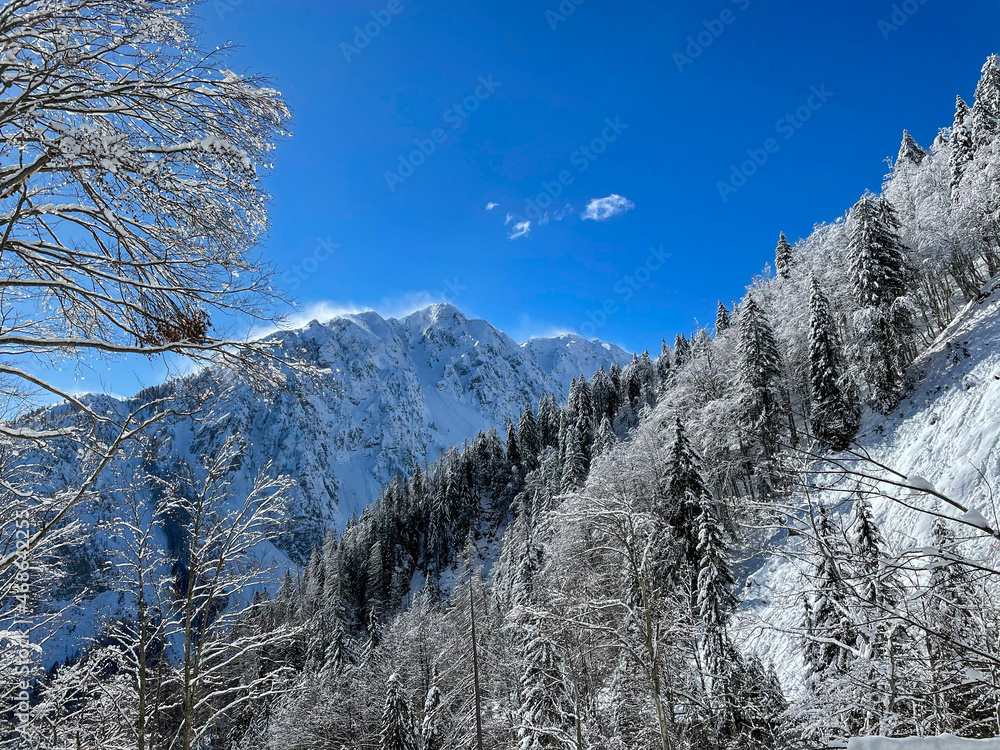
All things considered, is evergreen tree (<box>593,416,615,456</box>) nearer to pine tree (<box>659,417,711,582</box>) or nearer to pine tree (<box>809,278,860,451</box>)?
pine tree (<box>809,278,860,451</box>)

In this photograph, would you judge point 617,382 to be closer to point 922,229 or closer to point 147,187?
point 922,229

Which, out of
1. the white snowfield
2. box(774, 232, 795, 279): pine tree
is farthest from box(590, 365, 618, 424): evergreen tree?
the white snowfield

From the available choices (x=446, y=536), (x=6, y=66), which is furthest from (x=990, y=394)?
(x=446, y=536)

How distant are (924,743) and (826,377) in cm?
3218

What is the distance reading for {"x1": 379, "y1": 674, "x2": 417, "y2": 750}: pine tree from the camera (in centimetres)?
1716

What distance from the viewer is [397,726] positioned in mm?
17297

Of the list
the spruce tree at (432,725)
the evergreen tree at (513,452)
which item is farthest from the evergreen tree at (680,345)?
the spruce tree at (432,725)

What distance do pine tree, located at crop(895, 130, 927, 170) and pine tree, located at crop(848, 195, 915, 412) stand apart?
93.9 feet

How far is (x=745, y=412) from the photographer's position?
31312mm

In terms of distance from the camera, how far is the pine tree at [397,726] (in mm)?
17156

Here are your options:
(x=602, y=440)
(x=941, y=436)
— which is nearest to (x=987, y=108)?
(x=941, y=436)

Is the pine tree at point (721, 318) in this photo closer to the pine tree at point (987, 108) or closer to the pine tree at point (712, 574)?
the pine tree at point (987, 108)

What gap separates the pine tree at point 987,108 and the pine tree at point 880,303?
13.6 metres

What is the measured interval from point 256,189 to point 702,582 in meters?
18.1
